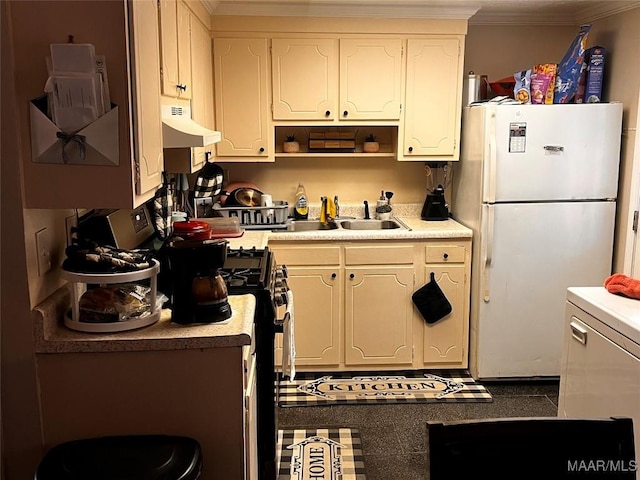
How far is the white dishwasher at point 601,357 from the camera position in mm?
2143

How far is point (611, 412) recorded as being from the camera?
7.43 ft

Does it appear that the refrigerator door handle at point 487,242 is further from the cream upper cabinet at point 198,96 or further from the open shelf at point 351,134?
the cream upper cabinet at point 198,96

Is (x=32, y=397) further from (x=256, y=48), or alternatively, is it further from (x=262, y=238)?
(x=256, y=48)

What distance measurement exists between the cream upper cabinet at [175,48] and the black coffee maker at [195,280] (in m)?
0.86

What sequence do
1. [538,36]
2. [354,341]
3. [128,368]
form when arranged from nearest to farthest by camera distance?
1. [128,368]
2. [354,341]
3. [538,36]

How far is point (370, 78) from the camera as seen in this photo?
3834mm

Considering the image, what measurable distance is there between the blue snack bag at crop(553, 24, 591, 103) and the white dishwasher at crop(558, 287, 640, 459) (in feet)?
5.19

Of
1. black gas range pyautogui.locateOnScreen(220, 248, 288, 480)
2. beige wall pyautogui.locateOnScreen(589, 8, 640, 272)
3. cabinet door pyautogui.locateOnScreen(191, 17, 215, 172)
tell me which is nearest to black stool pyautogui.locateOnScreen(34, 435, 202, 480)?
black gas range pyautogui.locateOnScreen(220, 248, 288, 480)

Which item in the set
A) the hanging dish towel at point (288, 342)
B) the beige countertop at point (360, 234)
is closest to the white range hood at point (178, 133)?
the hanging dish towel at point (288, 342)

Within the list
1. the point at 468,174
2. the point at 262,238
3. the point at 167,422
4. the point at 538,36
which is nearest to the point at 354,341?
the point at 262,238

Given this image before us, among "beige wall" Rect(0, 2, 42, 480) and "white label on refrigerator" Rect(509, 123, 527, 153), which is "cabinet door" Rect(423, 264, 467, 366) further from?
"beige wall" Rect(0, 2, 42, 480)

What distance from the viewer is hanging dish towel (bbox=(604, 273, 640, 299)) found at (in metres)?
2.41

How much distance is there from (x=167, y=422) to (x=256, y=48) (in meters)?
2.63

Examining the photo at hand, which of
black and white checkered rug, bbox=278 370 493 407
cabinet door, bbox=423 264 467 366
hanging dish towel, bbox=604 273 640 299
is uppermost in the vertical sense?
hanging dish towel, bbox=604 273 640 299
